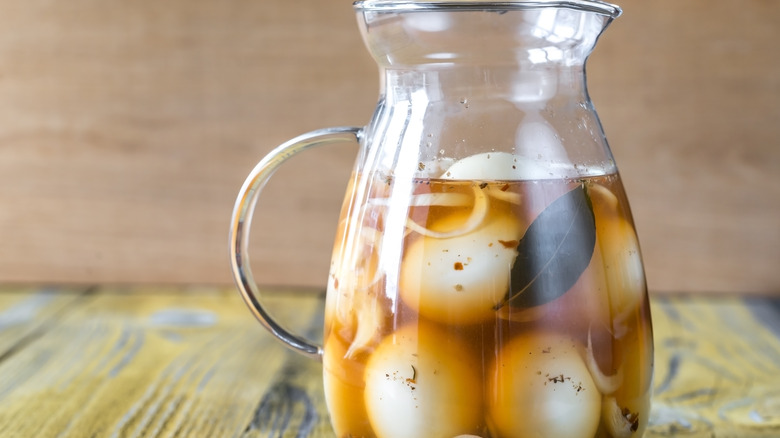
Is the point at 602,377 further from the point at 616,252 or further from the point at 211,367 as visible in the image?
the point at 211,367

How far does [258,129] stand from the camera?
1.10m

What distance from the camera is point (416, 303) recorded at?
475mm

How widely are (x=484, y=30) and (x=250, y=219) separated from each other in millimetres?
209

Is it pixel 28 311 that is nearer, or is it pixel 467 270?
pixel 467 270

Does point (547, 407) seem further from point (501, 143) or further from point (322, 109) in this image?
point (322, 109)

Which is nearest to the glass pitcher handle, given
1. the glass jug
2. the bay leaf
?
the glass jug

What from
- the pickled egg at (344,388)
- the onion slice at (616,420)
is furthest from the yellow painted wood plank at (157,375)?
the onion slice at (616,420)

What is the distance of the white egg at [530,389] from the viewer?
0.46 metres

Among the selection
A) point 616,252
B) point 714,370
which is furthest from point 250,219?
point 714,370

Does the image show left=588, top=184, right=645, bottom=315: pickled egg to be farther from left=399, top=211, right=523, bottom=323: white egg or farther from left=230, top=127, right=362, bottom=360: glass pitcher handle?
left=230, top=127, right=362, bottom=360: glass pitcher handle

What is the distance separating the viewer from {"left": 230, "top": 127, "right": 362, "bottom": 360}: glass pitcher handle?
1.82ft

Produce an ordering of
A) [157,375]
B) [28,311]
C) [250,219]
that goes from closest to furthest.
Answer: [250,219] → [157,375] → [28,311]

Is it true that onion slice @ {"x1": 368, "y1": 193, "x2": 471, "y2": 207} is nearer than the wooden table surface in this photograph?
Yes

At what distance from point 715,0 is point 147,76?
726mm
